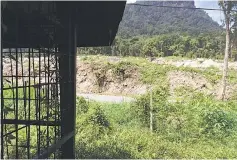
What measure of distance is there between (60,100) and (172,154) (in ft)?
11.6

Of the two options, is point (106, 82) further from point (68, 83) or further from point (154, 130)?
point (68, 83)

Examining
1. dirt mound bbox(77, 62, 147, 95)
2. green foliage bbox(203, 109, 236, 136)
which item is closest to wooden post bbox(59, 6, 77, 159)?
green foliage bbox(203, 109, 236, 136)

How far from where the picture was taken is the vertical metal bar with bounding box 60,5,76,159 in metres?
2.18

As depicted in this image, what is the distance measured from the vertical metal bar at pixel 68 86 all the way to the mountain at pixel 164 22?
2133 centimetres

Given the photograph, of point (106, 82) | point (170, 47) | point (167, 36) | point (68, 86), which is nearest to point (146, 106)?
point (68, 86)

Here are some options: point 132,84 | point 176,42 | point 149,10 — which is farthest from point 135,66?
point 149,10

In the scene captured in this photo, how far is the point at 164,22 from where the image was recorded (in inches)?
950

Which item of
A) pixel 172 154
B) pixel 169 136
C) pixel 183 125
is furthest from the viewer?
pixel 183 125

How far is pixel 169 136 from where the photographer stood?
6.84 metres

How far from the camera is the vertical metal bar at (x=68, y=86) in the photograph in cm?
218

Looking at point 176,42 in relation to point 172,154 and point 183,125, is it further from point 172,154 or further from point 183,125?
point 172,154

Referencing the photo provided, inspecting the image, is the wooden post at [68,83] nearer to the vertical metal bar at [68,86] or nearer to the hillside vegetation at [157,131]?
the vertical metal bar at [68,86]

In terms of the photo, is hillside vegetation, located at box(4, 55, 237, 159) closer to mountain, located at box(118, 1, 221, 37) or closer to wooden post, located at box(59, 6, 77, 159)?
wooden post, located at box(59, 6, 77, 159)

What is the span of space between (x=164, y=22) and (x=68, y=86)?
2253 centimetres
